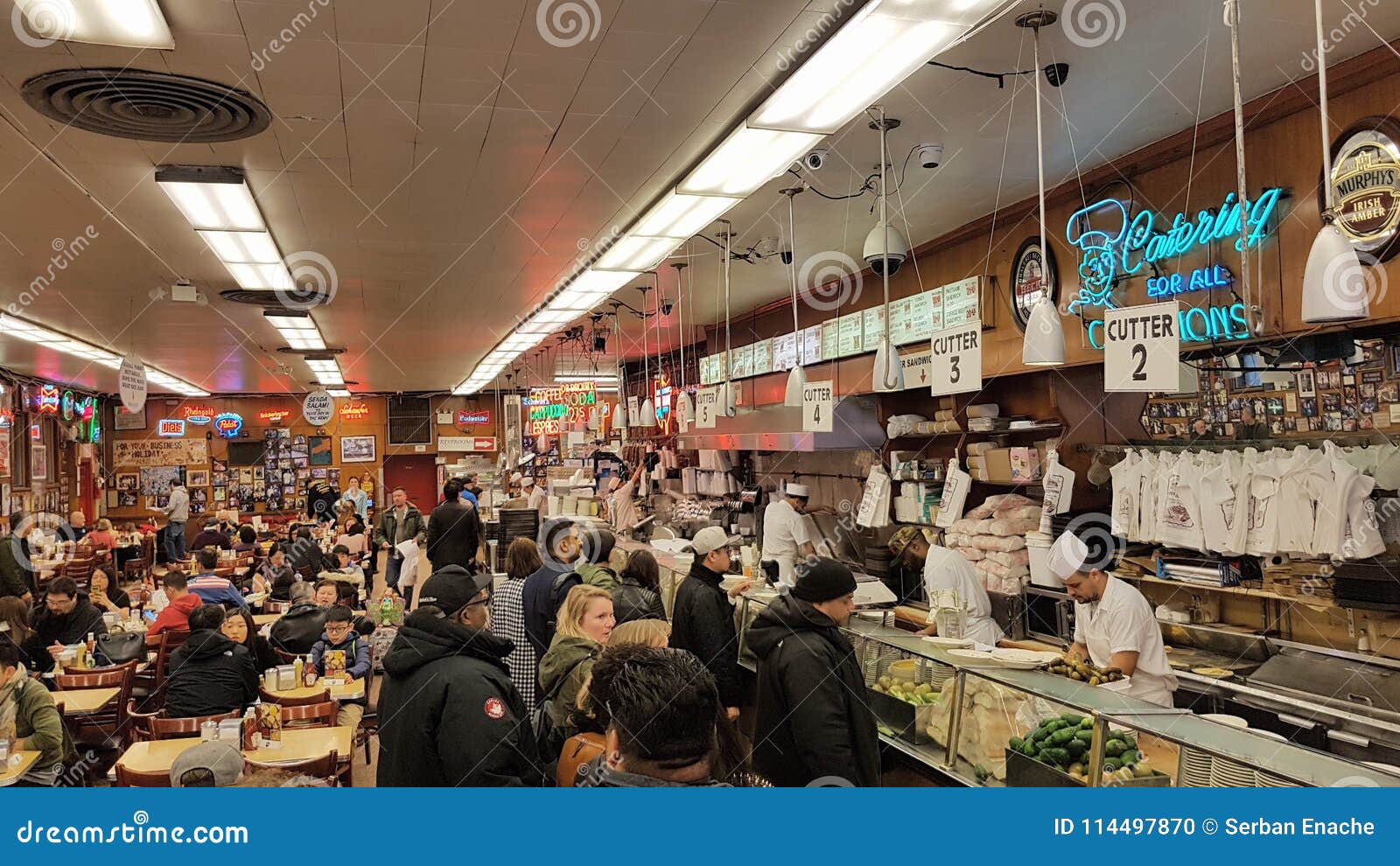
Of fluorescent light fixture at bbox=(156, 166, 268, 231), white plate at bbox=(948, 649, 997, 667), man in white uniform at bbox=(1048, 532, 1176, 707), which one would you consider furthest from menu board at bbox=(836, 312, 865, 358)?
fluorescent light fixture at bbox=(156, 166, 268, 231)

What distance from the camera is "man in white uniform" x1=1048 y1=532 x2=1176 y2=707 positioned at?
493 centimetres

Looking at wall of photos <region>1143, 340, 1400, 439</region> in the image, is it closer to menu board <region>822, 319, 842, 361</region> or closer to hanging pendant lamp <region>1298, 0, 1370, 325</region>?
hanging pendant lamp <region>1298, 0, 1370, 325</region>

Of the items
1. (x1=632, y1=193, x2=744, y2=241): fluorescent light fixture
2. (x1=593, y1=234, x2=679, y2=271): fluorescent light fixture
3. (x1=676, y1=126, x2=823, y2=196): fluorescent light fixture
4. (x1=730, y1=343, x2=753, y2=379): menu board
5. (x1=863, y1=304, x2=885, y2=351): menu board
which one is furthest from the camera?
(x1=730, y1=343, x2=753, y2=379): menu board

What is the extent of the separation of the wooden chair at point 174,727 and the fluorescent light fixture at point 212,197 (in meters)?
2.92

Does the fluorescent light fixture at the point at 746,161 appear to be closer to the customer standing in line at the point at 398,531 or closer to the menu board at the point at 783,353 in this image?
the menu board at the point at 783,353

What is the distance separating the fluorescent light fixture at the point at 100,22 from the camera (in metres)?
3.16

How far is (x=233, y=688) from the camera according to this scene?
5980mm

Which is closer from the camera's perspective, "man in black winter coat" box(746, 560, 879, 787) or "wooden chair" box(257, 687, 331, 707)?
"man in black winter coat" box(746, 560, 879, 787)

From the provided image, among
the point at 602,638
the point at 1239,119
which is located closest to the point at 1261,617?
the point at 1239,119

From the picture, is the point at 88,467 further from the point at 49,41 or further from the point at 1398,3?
the point at 1398,3

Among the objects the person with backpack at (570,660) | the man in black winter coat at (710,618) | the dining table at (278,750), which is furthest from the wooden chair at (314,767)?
the man in black winter coat at (710,618)

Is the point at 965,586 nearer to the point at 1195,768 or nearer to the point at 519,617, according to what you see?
the point at 519,617

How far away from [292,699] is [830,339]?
623cm

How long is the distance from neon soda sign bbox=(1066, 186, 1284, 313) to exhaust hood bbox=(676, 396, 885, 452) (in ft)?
9.45
